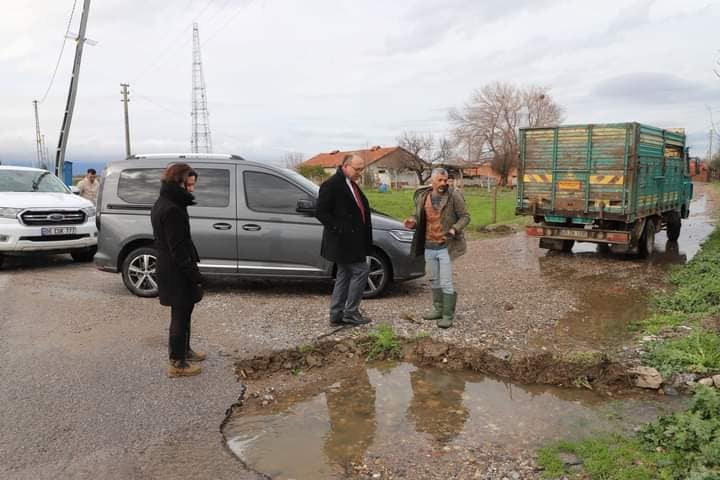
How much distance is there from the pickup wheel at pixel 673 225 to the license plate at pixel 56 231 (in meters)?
13.0

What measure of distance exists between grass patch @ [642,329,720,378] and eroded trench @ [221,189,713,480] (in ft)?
1.08

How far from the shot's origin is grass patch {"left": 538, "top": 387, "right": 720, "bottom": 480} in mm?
3107

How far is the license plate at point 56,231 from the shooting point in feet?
31.2

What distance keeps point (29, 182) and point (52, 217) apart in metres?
1.54

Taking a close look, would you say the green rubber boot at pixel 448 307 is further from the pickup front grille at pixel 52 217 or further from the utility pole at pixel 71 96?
the utility pole at pixel 71 96

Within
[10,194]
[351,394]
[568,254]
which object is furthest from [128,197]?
[568,254]

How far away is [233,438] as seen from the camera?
148 inches

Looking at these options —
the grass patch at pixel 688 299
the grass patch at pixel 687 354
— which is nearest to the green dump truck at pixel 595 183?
the grass patch at pixel 688 299

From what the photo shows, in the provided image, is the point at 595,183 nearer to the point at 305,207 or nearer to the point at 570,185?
the point at 570,185

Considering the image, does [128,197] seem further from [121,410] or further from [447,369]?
[447,369]

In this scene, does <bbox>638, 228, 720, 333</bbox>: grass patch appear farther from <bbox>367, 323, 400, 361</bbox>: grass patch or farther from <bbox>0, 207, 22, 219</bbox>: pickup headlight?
<bbox>0, 207, 22, 219</bbox>: pickup headlight

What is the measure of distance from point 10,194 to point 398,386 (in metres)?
8.58

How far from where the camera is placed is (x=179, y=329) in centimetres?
466

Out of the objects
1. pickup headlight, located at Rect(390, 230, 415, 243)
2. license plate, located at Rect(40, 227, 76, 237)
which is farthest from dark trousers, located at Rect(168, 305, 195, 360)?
license plate, located at Rect(40, 227, 76, 237)
